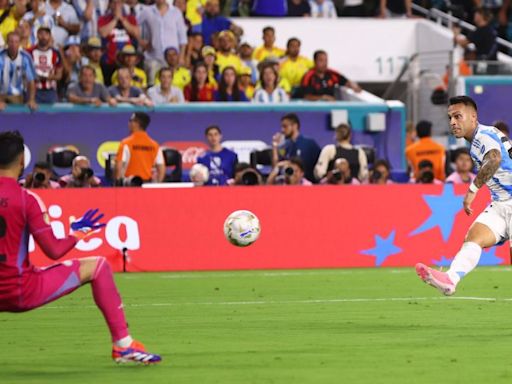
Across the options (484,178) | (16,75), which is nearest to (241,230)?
(484,178)

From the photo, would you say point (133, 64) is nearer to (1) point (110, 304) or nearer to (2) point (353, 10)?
(2) point (353, 10)

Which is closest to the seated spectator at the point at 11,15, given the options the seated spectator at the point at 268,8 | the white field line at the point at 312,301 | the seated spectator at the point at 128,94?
the seated spectator at the point at 128,94

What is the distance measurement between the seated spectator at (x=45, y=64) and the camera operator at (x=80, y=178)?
2620 millimetres

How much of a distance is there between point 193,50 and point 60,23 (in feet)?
8.43

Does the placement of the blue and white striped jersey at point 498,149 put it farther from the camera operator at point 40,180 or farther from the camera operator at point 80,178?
the camera operator at point 40,180

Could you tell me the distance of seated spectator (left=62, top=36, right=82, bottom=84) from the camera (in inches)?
922

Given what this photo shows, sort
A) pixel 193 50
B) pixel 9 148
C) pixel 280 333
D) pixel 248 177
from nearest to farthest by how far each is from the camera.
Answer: pixel 9 148 < pixel 280 333 < pixel 248 177 < pixel 193 50

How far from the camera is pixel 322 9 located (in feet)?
97.4

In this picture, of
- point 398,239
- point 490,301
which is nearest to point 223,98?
point 398,239

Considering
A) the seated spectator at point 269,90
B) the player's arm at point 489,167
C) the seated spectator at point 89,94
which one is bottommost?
the seated spectator at point 269,90

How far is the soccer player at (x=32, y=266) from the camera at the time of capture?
866cm

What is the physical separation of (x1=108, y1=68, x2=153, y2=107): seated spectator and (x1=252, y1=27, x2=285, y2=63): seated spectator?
313 centimetres

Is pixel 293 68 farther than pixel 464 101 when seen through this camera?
Yes

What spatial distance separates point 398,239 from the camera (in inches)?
800
